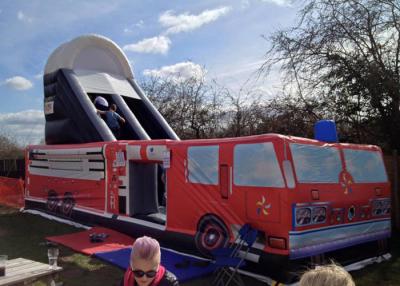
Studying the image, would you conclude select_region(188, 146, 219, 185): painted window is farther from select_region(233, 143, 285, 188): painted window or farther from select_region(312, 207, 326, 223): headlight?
select_region(312, 207, 326, 223): headlight

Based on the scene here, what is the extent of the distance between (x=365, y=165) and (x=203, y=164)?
248 cm

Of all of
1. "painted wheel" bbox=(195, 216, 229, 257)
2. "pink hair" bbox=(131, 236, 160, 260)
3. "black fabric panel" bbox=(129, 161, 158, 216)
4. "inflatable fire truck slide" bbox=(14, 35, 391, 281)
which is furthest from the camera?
"black fabric panel" bbox=(129, 161, 158, 216)

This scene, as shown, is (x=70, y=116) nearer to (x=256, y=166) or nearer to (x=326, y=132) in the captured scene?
(x=256, y=166)

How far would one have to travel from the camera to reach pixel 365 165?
6500mm

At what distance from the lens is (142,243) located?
2512 millimetres

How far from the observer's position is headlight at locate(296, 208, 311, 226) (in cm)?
501

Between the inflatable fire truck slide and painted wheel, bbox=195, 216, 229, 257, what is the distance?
0.05 feet

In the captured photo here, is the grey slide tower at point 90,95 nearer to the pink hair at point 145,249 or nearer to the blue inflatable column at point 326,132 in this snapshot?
the blue inflatable column at point 326,132

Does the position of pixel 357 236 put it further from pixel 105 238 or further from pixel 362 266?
pixel 105 238

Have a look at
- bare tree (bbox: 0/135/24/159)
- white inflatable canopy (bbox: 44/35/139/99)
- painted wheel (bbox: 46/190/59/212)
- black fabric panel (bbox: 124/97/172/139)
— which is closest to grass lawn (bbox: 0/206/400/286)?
painted wheel (bbox: 46/190/59/212)

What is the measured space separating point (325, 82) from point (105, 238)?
5445mm

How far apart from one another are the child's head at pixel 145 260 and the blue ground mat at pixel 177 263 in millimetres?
2807

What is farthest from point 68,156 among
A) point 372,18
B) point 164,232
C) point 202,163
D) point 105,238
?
point 372,18

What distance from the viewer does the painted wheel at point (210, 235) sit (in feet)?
18.5
